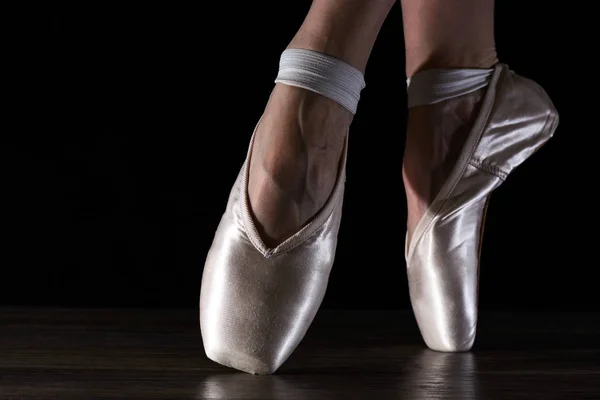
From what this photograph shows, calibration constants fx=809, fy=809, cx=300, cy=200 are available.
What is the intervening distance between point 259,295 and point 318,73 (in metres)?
0.20

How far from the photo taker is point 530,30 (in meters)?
1.38

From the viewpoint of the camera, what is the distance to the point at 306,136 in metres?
0.70

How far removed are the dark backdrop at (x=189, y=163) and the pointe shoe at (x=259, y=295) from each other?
0.70 m

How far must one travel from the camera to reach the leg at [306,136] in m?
0.68

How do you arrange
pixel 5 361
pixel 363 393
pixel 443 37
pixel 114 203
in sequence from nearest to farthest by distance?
pixel 363 393, pixel 5 361, pixel 443 37, pixel 114 203

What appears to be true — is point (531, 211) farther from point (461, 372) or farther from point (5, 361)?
point (5, 361)

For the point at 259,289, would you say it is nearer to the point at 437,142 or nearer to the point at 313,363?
the point at 313,363

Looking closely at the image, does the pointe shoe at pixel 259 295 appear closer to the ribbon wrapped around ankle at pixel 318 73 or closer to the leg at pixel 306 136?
the leg at pixel 306 136

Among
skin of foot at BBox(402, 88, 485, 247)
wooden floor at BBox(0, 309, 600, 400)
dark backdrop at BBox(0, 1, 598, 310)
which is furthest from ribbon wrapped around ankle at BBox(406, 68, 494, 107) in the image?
dark backdrop at BBox(0, 1, 598, 310)

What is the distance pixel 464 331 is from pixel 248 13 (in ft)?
2.48

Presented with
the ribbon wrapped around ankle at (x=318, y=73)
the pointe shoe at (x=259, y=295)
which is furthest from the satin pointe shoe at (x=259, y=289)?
the ribbon wrapped around ankle at (x=318, y=73)

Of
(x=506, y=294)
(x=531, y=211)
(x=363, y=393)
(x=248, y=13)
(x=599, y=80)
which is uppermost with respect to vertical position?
(x=248, y=13)

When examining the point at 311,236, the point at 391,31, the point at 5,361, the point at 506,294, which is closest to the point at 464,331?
the point at 311,236

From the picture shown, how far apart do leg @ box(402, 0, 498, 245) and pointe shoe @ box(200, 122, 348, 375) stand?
0.58 ft
